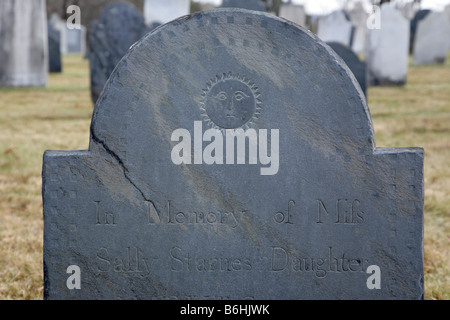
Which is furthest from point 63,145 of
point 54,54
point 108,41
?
point 54,54

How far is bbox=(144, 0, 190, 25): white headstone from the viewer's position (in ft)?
41.7

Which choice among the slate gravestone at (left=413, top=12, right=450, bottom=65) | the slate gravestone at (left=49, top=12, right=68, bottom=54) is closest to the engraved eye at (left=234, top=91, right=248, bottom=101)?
the slate gravestone at (left=413, top=12, right=450, bottom=65)

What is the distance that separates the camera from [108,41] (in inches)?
338

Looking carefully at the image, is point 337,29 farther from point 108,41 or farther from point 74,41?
point 74,41

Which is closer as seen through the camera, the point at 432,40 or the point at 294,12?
the point at 432,40

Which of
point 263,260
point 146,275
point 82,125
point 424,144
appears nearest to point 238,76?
point 263,260

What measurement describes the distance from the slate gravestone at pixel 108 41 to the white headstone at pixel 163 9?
406 centimetres

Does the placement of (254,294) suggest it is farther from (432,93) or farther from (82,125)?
(432,93)

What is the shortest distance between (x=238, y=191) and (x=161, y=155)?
349mm

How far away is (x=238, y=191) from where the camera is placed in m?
2.27

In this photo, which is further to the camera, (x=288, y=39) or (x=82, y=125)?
(x=82, y=125)

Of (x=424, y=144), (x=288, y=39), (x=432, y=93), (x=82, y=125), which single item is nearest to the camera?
(x=288, y=39)

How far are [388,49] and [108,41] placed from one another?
5.92 meters

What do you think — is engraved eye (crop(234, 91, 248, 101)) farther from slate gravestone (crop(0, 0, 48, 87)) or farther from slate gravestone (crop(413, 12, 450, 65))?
slate gravestone (crop(413, 12, 450, 65))
